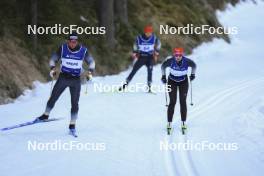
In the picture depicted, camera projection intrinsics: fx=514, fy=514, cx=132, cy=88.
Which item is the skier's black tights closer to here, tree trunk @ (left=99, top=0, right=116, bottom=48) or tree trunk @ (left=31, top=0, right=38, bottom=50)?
tree trunk @ (left=31, top=0, right=38, bottom=50)

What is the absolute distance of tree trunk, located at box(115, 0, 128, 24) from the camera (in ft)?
73.3

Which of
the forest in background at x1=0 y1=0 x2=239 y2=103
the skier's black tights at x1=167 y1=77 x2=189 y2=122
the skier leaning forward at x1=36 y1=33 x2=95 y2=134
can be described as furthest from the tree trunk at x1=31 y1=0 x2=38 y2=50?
the skier's black tights at x1=167 y1=77 x2=189 y2=122

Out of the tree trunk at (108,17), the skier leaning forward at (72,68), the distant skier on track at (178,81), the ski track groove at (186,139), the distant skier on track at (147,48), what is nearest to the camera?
the ski track groove at (186,139)

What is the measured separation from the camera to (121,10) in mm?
22547

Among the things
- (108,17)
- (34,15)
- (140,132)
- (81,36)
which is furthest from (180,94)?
(108,17)

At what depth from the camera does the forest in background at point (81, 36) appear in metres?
15.5

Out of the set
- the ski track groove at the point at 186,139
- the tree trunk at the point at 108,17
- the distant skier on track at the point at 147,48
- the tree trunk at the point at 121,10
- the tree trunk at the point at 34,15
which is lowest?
the ski track groove at the point at 186,139

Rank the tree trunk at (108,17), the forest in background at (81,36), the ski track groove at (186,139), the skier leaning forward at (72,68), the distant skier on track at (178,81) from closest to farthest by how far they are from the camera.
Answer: the ski track groove at (186,139) < the skier leaning forward at (72,68) < the distant skier on track at (178,81) < the forest in background at (81,36) < the tree trunk at (108,17)

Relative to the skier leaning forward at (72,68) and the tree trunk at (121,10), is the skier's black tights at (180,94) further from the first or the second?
the tree trunk at (121,10)

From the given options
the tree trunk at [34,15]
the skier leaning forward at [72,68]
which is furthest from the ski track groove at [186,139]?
the tree trunk at [34,15]

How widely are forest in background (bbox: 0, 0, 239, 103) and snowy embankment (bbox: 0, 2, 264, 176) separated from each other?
0.66m

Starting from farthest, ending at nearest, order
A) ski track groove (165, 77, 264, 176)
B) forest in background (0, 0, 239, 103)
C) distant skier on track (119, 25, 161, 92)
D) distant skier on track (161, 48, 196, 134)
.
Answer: distant skier on track (119, 25, 161, 92), forest in background (0, 0, 239, 103), distant skier on track (161, 48, 196, 134), ski track groove (165, 77, 264, 176)

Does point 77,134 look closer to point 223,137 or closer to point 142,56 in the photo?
point 223,137

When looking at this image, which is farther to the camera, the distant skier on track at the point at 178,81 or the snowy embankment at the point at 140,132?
the distant skier on track at the point at 178,81
